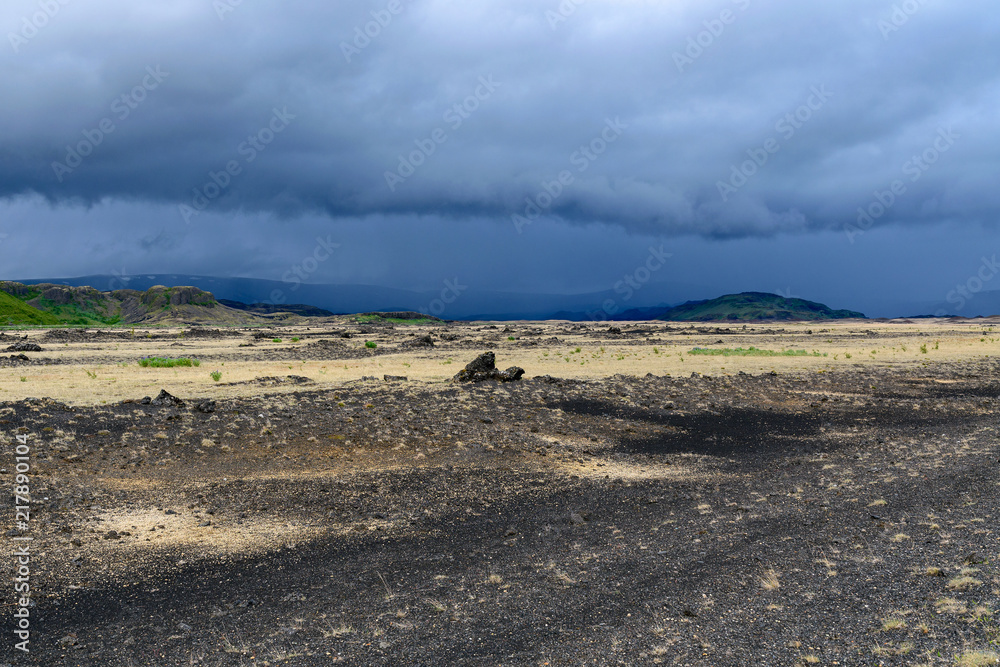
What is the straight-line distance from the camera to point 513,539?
10.1 metres

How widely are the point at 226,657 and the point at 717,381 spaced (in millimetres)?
26732

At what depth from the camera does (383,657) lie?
639 centimetres

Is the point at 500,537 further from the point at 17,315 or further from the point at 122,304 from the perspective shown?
the point at 122,304

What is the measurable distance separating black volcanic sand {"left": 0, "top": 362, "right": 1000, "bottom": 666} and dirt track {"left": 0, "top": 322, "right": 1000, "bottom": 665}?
51 mm

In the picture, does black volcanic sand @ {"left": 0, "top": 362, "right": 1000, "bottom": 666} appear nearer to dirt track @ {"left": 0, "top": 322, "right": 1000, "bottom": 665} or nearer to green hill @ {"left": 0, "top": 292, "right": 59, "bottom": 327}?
dirt track @ {"left": 0, "top": 322, "right": 1000, "bottom": 665}

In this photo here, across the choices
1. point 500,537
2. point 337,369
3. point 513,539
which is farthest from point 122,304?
point 513,539

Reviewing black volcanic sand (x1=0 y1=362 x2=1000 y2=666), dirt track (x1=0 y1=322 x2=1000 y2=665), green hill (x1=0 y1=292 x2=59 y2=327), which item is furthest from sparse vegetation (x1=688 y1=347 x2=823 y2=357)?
green hill (x1=0 y1=292 x2=59 y2=327)

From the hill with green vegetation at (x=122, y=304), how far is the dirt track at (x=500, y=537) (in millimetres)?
141226

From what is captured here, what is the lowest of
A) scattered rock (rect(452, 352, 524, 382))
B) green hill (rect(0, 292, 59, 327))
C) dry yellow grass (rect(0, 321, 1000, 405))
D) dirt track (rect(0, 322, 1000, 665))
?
dirt track (rect(0, 322, 1000, 665))

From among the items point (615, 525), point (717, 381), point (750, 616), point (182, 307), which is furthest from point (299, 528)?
point (182, 307)

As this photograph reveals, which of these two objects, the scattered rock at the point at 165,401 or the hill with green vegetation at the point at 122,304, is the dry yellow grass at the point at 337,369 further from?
the hill with green vegetation at the point at 122,304

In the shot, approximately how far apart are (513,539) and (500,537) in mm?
257

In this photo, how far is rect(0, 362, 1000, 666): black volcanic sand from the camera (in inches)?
261

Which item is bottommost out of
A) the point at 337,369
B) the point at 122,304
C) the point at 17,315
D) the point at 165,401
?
the point at 337,369
